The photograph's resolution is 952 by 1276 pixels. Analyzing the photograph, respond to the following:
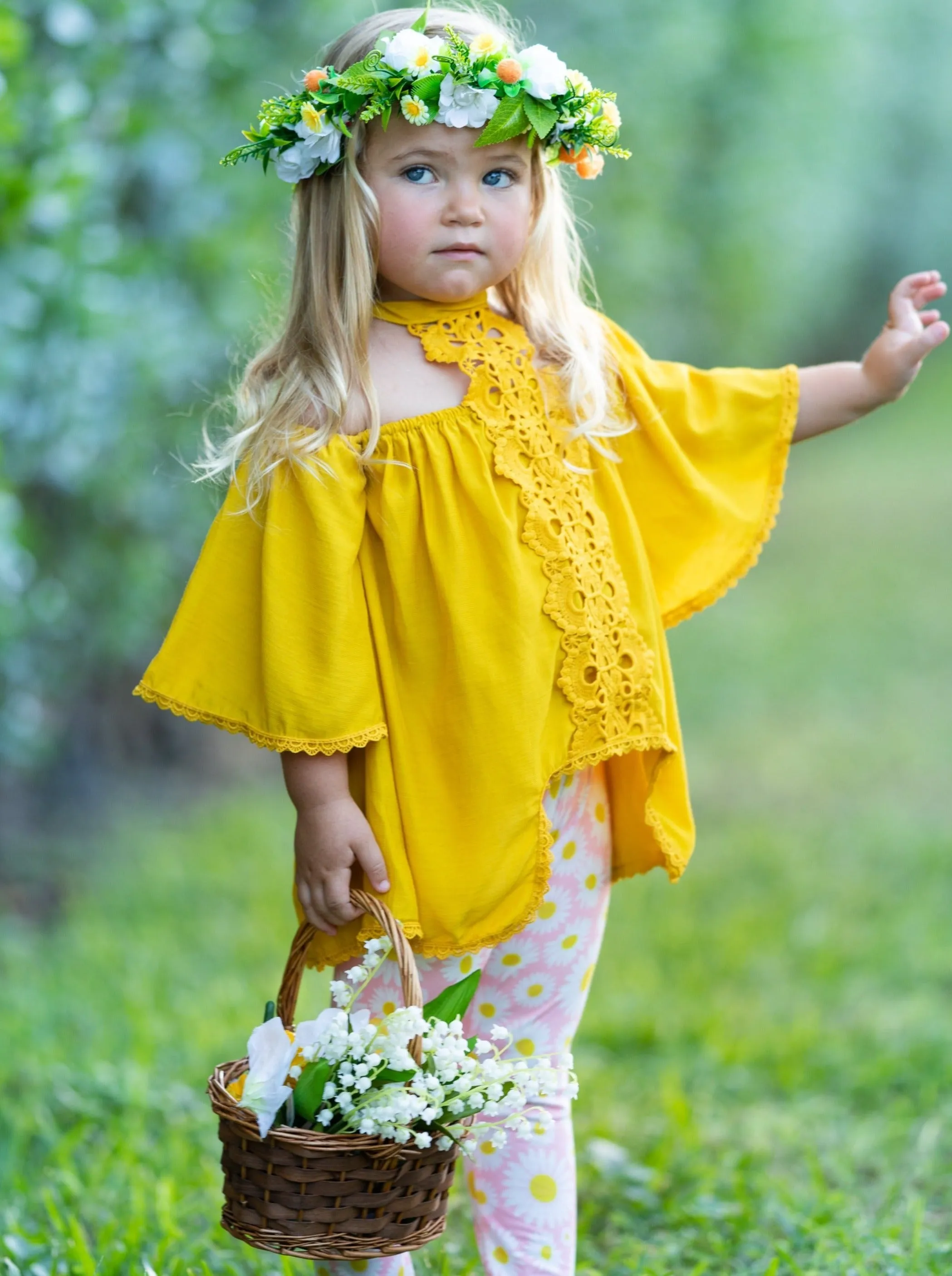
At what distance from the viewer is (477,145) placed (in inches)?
76.9

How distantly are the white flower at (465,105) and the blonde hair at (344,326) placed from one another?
0.15 metres

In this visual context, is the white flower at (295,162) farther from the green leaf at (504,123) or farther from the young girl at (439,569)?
the green leaf at (504,123)

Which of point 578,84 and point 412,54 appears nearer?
point 412,54

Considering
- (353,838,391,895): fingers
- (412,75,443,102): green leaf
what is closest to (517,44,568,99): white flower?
(412,75,443,102): green leaf

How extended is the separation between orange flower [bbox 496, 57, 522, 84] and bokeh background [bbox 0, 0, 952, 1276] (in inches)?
19.2

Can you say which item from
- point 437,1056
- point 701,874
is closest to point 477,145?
point 437,1056

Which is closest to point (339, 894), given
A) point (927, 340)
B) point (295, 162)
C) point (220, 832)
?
point (295, 162)

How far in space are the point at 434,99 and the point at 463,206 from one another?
0.14 meters

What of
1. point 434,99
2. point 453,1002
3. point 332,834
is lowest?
point 453,1002

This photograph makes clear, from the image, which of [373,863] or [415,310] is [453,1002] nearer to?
[373,863]

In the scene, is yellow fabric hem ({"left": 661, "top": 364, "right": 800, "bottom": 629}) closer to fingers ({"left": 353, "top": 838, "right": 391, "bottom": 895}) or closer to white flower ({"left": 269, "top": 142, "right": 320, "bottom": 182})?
fingers ({"left": 353, "top": 838, "right": 391, "bottom": 895})

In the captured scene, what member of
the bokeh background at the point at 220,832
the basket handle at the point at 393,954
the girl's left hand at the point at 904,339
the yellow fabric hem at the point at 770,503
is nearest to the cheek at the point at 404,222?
the bokeh background at the point at 220,832

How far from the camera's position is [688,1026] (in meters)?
3.65

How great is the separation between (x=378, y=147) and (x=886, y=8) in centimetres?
2087
